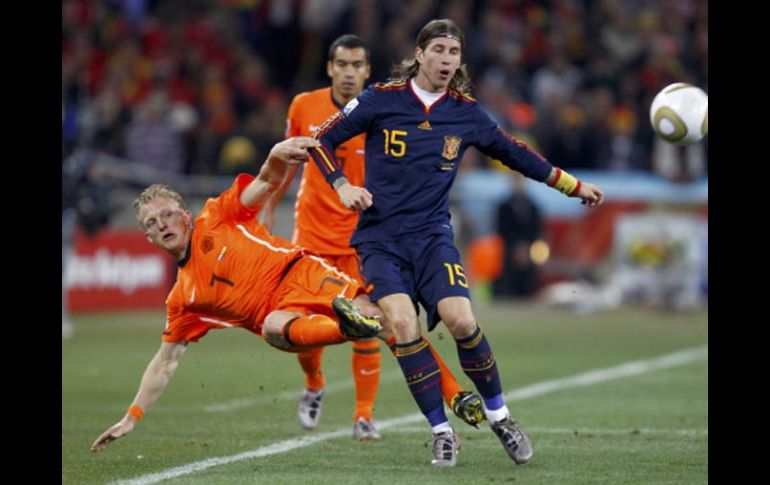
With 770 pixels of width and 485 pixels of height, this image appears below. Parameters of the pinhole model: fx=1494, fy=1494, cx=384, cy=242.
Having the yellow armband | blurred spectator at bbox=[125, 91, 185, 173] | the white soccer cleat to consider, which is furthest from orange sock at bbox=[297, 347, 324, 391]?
blurred spectator at bbox=[125, 91, 185, 173]

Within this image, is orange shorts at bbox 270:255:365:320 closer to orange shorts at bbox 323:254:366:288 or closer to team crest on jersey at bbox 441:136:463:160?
team crest on jersey at bbox 441:136:463:160

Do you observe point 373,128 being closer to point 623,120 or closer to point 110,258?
point 110,258

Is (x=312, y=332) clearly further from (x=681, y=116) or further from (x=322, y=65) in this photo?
(x=322, y=65)

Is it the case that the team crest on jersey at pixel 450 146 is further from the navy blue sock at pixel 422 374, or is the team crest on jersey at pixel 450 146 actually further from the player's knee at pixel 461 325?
the navy blue sock at pixel 422 374

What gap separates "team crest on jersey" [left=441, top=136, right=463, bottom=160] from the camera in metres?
7.93

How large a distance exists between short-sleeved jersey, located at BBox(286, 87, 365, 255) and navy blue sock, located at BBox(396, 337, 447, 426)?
1.85 meters

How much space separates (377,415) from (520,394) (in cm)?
159

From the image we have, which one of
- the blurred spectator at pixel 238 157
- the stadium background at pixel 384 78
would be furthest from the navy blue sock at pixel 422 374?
the blurred spectator at pixel 238 157

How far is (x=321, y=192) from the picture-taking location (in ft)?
31.9

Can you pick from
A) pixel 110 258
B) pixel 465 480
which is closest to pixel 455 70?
pixel 465 480

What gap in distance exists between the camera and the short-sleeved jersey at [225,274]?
8094 millimetres

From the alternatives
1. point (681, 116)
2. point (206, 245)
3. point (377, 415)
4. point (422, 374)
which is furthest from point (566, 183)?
point (377, 415)
